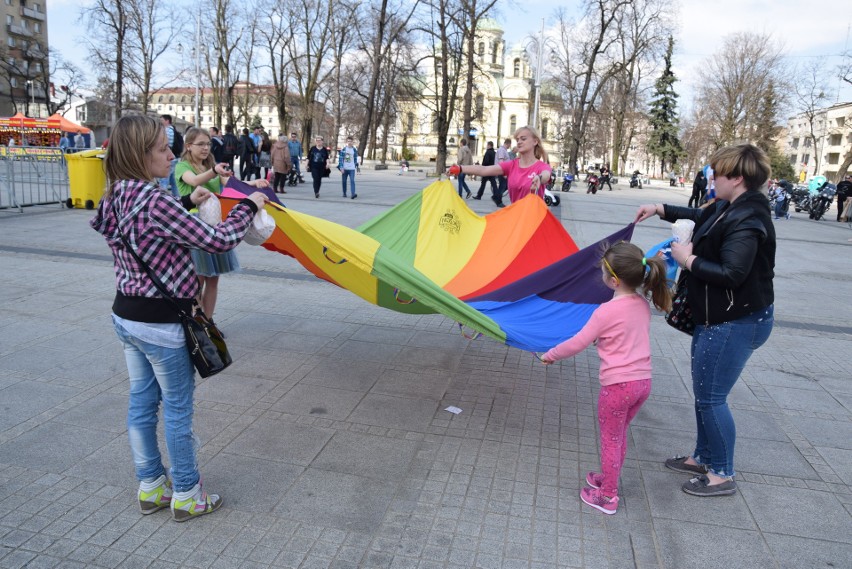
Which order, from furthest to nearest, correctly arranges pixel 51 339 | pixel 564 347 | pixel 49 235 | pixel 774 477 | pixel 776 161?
1. pixel 776 161
2. pixel 49 235
3. pixel 51 339
4. pixel 774 477
5. pixel 564 347

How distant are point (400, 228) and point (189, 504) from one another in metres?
3.48

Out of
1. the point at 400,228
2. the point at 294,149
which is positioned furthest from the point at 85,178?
the point at 400,228

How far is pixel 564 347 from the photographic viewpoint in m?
3.35

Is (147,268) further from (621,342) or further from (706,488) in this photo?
(706,488)

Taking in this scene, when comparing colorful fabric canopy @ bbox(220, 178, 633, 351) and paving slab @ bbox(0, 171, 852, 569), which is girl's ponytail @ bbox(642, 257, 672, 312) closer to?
colorful fabric canopy @ bbox(220, 178, 633, 351)

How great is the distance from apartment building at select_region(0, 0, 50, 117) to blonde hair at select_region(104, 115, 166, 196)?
67.6 meters

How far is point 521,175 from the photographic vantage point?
6246mm

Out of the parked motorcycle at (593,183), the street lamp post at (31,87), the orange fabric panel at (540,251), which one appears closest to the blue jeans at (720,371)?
the orange fabric panel at (540,251)

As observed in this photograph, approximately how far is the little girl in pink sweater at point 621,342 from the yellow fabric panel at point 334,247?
4.33ft

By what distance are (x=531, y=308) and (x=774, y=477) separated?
1.93 metres

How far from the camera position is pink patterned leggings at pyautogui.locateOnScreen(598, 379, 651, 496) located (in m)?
3.27

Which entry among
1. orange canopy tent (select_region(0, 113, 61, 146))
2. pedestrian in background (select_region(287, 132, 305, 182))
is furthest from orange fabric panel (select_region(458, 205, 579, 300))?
orange canopy tent (select_region(0, 113, 61, 146))

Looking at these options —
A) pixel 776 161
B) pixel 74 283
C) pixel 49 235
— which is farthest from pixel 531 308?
pixel 776 161

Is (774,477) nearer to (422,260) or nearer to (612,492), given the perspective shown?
(612,492)
